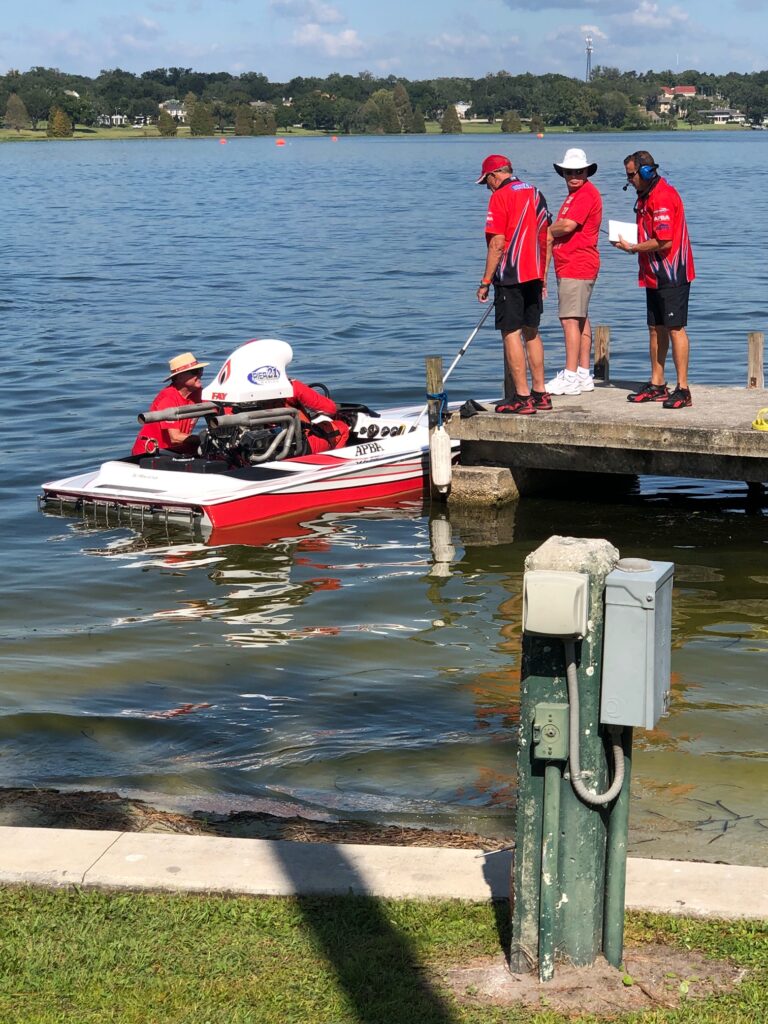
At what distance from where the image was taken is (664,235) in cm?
1112

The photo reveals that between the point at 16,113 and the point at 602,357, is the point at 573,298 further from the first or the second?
the point at 16,113

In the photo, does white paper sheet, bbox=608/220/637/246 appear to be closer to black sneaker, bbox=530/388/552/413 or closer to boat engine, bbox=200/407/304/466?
black sneaker, bbox=530/388/552/413

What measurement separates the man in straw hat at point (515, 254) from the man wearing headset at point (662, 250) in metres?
0.65

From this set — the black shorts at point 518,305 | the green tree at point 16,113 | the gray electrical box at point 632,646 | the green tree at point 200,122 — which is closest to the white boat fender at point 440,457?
the black shorts at point 518,305

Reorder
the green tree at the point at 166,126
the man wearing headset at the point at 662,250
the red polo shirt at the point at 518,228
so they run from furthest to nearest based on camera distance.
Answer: the green tree at the point at 166,126, the red polo shirt at the point at 518,228, the man wearing headset at the point at 662,250

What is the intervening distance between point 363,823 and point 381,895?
5.74ft

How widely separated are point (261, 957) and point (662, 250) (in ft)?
25.8

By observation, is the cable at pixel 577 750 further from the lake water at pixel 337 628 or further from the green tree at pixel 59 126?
the green tree at pixel 59 126

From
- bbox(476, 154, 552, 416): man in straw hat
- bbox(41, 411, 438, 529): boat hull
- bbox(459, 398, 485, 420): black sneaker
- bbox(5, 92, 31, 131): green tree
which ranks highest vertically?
bbox(5, 92, 31, 131): green tree

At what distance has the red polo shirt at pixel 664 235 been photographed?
11.1m

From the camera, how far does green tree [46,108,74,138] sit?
183 m

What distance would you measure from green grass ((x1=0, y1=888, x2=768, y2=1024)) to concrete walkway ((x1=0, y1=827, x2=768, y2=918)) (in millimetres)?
60

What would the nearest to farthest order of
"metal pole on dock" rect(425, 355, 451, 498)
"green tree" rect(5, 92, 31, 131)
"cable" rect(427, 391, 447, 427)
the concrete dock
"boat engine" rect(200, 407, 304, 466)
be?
the concrete dock
"boat engine" rect(200, 407, 304, 466)
"metal pole on dock" rect(425, 355, 451, 498)
"cable" rect(427, 391, 447, 427)
"green tree" rect(5, 92, 31, 131)

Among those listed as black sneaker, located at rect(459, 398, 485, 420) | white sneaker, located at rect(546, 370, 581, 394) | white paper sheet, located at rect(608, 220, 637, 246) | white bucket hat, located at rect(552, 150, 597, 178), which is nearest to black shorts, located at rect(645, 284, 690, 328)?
white paper sheet, located at rect(608, 220, 637, 246)
